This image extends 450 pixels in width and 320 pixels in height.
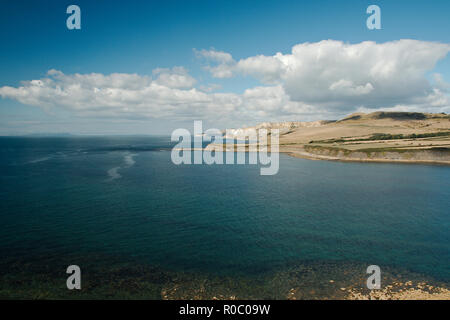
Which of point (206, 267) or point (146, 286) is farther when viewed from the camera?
point (206, 267)

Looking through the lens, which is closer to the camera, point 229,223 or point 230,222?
point 229,223

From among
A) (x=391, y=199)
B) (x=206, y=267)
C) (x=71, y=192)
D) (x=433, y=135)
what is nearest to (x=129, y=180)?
(x=71, y=192)

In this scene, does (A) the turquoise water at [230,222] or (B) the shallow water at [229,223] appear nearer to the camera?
(B) the shallow water at [229,223]

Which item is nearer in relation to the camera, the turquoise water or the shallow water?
the shallow water

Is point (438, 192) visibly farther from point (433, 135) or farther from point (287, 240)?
point (433, 135)
